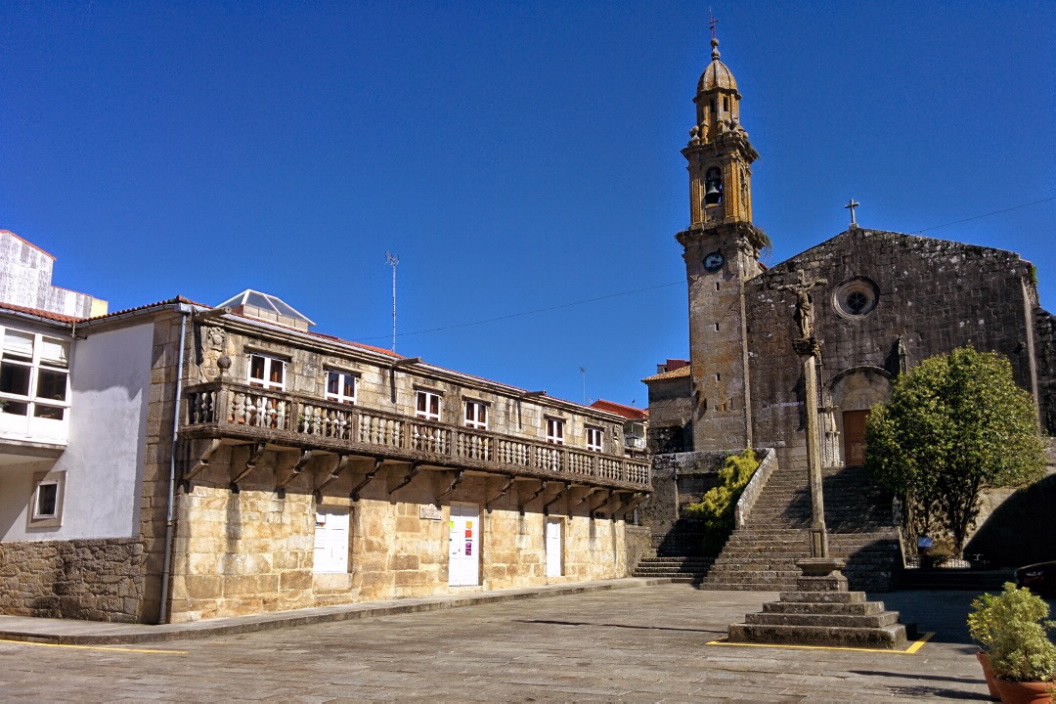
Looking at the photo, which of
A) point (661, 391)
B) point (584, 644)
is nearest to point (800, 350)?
point (584, 644)

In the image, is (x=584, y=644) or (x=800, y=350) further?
(x=800, y=350)

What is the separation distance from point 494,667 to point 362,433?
971 centimetres

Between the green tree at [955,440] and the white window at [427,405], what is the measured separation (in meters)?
13.4

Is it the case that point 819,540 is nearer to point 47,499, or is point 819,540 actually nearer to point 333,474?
point 333,474

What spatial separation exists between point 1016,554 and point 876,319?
11279 mm

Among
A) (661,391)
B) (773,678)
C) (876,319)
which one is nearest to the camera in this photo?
(773,678)

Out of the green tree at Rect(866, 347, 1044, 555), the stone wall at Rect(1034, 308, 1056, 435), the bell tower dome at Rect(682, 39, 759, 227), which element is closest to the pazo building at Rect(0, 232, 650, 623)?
the green tree at Rect(866, 347, 1044, 555)

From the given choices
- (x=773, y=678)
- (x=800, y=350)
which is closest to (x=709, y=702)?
(x=773, y=678)

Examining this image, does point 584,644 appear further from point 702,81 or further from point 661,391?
point 661,391

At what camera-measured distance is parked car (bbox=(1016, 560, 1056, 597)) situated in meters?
20.2

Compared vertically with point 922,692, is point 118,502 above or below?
above

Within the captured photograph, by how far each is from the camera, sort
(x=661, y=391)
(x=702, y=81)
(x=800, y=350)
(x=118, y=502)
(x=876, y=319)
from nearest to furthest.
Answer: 1. (x=800, y=350)
2. (x=118, y=502)
3. (x=876, y=319)
4. (x=702, y=81)
5. (x=661, y=391)

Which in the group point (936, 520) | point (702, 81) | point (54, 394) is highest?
point (702, 81)

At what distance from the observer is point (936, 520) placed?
2866cm
